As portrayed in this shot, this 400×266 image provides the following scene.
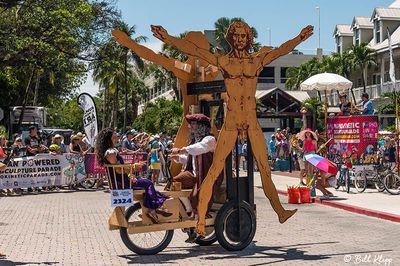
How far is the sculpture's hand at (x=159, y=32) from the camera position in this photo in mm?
8859

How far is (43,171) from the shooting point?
20156 mm

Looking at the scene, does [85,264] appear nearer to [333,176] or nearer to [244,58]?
[244,58]

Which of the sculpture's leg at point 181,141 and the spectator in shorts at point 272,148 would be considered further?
the spectator in shorts at point 272,148

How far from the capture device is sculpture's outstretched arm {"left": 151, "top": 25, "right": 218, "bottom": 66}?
8.89m

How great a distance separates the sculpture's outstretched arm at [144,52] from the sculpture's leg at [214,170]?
143cm

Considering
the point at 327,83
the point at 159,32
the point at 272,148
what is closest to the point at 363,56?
the point at 272,148

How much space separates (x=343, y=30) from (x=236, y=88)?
40.9 m

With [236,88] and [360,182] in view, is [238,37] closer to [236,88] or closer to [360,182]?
[236,88]

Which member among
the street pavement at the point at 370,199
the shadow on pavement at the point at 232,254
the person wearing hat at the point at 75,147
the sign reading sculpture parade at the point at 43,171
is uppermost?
the person wearing hat at the point at 75,147

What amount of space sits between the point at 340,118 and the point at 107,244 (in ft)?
40.2

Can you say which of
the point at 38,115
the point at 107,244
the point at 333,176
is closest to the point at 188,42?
the point at 107,244

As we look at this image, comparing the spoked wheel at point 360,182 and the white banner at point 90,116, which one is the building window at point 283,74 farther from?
the spoked wheel at point 360,182

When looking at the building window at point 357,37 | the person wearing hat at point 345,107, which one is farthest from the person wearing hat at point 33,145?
the building window at point 357,37

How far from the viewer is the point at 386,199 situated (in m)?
15.9
